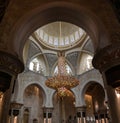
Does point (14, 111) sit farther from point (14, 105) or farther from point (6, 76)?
point (6, 76)

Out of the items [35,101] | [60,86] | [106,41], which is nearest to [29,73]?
[35,101]

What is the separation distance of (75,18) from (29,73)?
1046cm

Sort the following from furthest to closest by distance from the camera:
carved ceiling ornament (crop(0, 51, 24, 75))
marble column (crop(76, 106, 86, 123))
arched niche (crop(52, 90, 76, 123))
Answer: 1. arched niche (crop(52, 90, 76, 123))
2. marble column (crop(76, 106, 86, 123))
3. carved ceiling ornament (crop(0, 51, 24, 75))

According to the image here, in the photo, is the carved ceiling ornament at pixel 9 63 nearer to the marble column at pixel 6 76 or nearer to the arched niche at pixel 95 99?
the marble column at pixel 6 76

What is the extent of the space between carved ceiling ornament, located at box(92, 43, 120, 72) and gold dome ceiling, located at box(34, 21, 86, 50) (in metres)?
12.0

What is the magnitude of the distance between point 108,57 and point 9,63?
3700mm

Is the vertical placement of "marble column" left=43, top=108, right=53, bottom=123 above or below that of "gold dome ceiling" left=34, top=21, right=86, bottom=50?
below

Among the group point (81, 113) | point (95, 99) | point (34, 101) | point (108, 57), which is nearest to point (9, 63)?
point (108, 57)

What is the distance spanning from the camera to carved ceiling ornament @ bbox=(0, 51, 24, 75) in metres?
5.76

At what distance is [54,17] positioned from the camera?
25.4 feet

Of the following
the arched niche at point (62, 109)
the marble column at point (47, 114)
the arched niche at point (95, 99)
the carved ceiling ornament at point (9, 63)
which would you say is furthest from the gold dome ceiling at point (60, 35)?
the carved ceiling ornament at point (9, 63)

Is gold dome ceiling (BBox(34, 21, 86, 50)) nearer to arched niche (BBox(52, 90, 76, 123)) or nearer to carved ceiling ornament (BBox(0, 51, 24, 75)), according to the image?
arched niche (BBox(52, 90, 76, 123))

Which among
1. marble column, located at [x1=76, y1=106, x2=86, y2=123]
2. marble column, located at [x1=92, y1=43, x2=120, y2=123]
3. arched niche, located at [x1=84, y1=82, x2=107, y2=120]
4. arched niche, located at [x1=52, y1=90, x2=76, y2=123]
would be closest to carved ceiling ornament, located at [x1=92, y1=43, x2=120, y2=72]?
marble column, located at [x1=92, y1=43, x2=120, y2=123]

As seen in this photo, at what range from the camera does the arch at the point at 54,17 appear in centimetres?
659
